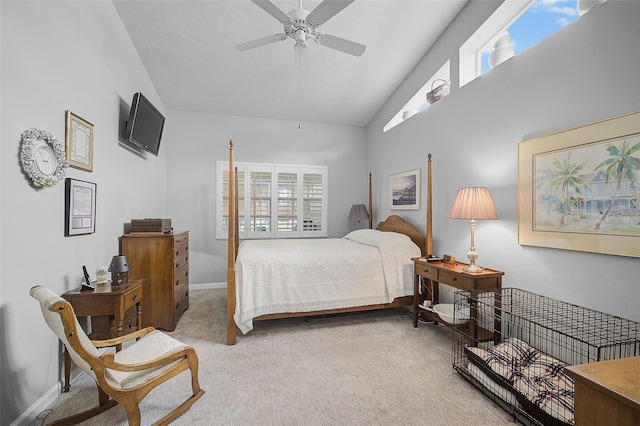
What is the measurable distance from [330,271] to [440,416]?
1610 mm

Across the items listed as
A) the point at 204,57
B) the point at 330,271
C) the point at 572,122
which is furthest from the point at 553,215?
the point at 204,57

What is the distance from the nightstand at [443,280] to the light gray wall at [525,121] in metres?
0.31

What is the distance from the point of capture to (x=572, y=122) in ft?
6.84

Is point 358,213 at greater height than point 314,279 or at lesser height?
greater

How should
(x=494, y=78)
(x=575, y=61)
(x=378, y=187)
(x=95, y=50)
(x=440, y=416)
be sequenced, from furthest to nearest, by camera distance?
(x=378, y=187)
(x=494, y=78)
(x=95, y=50)
(x=575, y=61)
(x=440, y=416)

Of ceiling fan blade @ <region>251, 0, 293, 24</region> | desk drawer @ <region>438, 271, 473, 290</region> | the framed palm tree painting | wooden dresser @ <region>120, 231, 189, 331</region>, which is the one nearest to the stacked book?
wooden dresser @ <region>120, 231, 189, 331</region>

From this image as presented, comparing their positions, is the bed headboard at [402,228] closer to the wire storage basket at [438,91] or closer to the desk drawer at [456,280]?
the desk drawer at [456,280]

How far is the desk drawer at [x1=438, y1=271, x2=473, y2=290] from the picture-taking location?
2418mm

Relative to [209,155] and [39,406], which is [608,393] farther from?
[209,155]

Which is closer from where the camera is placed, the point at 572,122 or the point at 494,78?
the point at 572,122

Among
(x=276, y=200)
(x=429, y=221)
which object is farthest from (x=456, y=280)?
(x=276, y=200)

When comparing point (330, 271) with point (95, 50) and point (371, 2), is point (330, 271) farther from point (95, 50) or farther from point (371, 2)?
point (95, 50)

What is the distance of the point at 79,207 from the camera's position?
224 cm

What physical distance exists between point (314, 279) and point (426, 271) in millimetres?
1194
